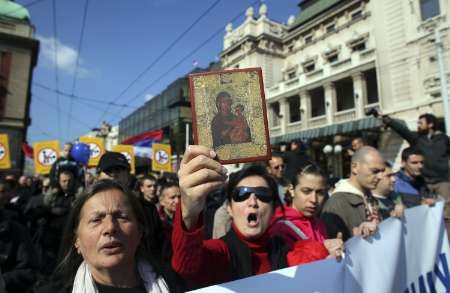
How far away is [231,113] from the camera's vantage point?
1.37 meters

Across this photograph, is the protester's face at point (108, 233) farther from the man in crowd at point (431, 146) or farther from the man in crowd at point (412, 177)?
the man in crowd at point (431, 146)

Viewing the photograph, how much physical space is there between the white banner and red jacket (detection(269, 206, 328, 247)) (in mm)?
394

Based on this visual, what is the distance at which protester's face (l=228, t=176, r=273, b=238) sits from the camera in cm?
181

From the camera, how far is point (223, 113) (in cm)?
136

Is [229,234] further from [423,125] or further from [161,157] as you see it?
[161,157]

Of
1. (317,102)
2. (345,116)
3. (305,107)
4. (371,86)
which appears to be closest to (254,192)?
(345,116)

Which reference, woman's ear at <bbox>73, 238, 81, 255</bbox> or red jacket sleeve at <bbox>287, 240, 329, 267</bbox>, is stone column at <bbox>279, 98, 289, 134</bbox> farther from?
woman's ear at <bbox>73, 238, 81, 255</bbox>

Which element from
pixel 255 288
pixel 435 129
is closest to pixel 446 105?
pixel 435 129

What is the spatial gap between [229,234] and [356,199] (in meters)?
1.54

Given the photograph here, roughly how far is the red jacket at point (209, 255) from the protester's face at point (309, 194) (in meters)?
0.59

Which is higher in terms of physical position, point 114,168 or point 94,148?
point 94,148

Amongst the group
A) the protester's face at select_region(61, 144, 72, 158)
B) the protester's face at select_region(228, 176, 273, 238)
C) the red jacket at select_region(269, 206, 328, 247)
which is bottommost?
the red jacket at select_region(269, 206, 328, 247)

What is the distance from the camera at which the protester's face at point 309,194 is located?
246cm

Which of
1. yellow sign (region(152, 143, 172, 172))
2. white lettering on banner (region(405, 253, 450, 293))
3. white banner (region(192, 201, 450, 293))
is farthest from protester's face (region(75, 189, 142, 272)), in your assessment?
yellow sign (region(152, 143, 172, 172))
